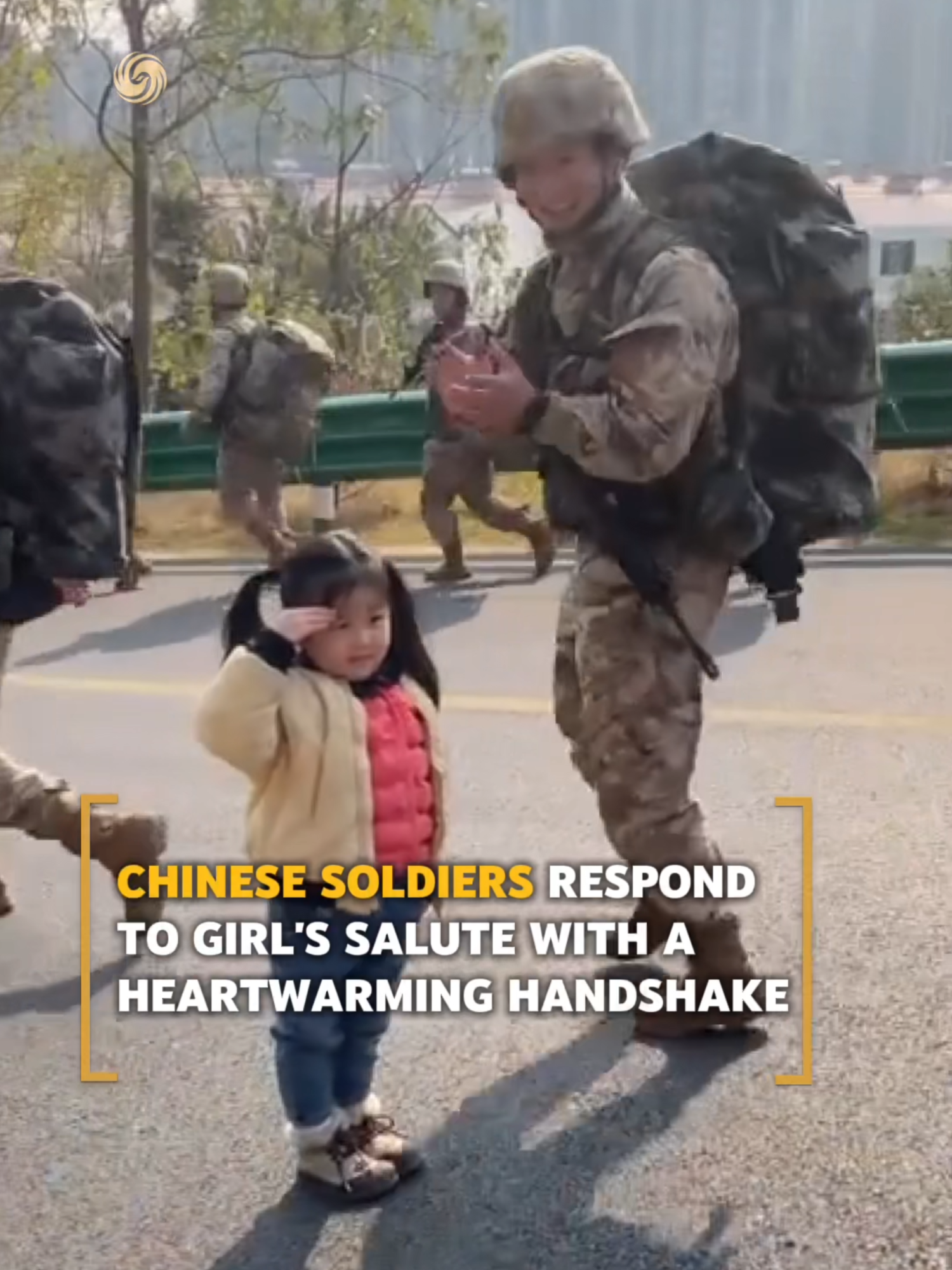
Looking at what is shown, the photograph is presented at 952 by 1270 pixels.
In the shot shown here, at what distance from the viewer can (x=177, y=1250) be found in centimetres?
314

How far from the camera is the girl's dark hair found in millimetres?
3059

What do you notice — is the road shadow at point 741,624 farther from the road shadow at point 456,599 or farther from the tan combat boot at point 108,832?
the tan combat boot at point 108,832

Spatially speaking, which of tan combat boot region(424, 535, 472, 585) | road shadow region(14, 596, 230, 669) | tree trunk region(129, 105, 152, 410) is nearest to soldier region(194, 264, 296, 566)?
road shadow region(14, 596, 230, 669)

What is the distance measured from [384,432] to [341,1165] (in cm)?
775

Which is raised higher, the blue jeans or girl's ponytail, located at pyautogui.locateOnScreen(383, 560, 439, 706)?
girl's ponytail, located at pyautogui.locateOnScreen(383, 560, 439, 706)

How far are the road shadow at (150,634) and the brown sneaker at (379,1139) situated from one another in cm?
496

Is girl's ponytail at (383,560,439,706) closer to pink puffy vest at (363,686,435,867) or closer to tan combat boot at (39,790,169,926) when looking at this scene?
pink puffy vest at (363,686,435,867)

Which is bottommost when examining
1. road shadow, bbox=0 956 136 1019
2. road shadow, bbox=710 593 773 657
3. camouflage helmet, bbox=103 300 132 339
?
road shadow, bbox=710 593 773 657

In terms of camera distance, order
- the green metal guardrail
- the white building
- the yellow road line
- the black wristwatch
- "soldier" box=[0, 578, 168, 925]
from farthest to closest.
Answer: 1. the white building
2. the green metal guardrail
3. the yellow road line
4. "soldier" box=[0, 578, 168, 925]
5. the black wristwatch

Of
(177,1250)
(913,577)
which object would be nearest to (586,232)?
(177,1250)

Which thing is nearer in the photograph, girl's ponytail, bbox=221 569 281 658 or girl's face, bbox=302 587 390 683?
girl's face, bbox=302 587 390 683

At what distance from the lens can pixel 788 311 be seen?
3.59 meters

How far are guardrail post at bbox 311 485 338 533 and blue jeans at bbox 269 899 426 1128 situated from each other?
7.72 m

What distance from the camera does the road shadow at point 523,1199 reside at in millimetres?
3070
